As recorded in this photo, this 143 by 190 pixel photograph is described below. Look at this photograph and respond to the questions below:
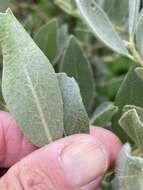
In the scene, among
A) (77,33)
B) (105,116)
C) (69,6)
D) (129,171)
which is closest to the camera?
(129,171)

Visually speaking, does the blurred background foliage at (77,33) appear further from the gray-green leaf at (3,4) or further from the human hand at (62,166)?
the human hand at (62,166)

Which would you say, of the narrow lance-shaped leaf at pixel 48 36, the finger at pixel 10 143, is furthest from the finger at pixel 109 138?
the narrow lance-shaped leaf at pixel 48 36

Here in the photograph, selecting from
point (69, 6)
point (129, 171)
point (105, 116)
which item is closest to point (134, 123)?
point (129, 171)

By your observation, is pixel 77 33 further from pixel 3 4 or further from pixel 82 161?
pixel 82 161

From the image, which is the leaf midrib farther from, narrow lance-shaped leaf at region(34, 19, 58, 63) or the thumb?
narrow lance-shaped leaf at region(34, 19, 58, 63)

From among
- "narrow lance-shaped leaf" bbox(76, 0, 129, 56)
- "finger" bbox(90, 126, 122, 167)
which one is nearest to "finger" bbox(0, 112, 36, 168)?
"finger" bbox(90, 126, 122, 167)
